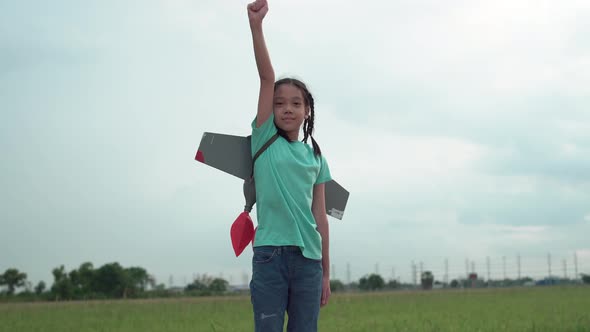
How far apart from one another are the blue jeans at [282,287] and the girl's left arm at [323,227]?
146 millimetres

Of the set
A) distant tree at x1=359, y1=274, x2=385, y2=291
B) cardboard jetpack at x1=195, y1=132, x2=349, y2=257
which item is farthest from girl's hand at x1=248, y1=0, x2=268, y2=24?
distant tree at x1=359, y1=274, x2=385, y2=291

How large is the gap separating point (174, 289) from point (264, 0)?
4252cm

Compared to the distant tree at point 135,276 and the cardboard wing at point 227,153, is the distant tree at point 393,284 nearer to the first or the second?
the distant tree at point 135,276

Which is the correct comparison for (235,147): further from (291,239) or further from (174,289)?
(174,289)

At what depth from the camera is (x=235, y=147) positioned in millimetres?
3055

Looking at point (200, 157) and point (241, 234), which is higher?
point (200, 157)

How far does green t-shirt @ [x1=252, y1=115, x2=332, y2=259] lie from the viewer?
272cm

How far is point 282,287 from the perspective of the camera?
2.68 m

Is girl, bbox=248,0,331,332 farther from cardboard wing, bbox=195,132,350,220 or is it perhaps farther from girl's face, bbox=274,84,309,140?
cardboard wing, bbox=195,132,350,220

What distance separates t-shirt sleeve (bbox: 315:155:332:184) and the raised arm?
0.38m

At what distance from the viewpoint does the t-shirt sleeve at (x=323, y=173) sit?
300 centimetres

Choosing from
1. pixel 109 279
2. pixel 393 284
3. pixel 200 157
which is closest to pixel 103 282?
pixel 109 279

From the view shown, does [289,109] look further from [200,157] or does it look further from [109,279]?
[109,279]

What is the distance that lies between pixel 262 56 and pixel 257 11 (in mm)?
197
